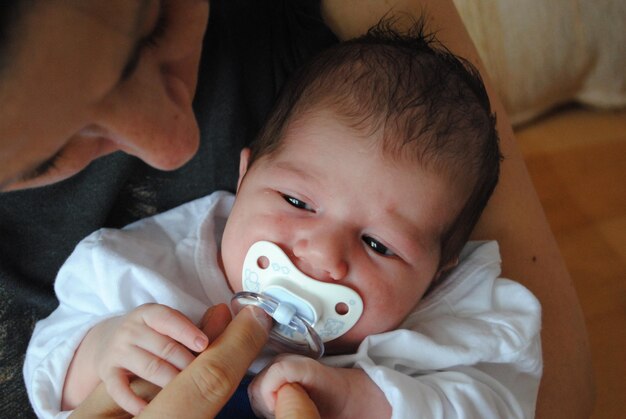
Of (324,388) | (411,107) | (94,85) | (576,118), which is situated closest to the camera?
(94,85)

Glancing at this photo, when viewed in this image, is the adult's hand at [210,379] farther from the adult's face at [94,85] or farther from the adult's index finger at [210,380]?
the adult's face at [94,85]

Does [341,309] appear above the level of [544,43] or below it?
below

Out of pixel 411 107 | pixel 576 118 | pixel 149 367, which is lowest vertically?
pixel 149 367

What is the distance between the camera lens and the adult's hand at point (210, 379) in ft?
1.81

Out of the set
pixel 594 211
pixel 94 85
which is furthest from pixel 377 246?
pixel 594 211

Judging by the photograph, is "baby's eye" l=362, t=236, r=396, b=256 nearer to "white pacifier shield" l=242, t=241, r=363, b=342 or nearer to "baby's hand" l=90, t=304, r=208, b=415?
"white pacifier shield" l=242, t=241, r=363, b=342

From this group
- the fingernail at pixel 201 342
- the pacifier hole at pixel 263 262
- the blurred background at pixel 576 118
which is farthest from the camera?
the blurred background at pixel 576 118

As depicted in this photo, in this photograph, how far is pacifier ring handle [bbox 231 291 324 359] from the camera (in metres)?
0.71

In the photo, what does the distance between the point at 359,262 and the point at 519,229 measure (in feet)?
1.27

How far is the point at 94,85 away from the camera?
0.50 metres

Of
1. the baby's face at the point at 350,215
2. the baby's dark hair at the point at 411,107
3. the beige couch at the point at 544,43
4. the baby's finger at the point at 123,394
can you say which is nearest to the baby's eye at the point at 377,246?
the baby's face at the point at 350,215

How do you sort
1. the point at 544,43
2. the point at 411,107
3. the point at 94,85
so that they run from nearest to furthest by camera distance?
1. the point at 94,85
2. the point at 411,107
3. the point at 544,43

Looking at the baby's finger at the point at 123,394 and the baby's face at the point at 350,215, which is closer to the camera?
the baby's finger at the point at 123,394

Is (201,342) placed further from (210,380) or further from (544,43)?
(544,43)
